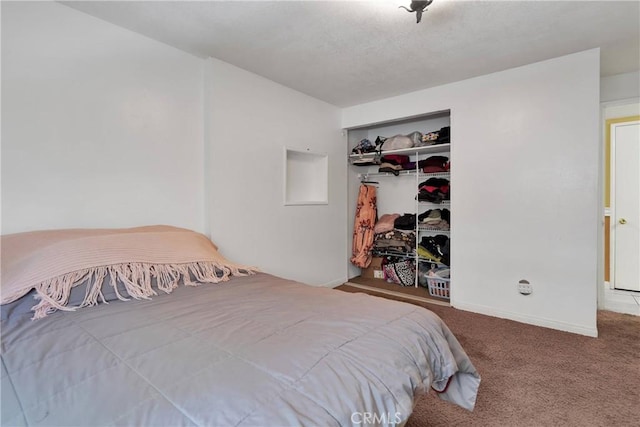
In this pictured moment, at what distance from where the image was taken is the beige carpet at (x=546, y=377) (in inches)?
60.2

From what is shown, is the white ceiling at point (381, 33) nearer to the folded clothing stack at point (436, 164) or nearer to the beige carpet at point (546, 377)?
the folded clothing stack at point (436, 164)

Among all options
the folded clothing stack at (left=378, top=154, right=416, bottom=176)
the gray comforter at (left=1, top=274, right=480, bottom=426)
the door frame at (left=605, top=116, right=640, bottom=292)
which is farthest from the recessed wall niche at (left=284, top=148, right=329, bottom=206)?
the door frame at (left=605, top=116, right=640, bottom=292)

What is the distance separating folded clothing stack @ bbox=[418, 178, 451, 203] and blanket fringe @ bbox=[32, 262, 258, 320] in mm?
2515

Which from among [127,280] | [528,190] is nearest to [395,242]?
[528,190]

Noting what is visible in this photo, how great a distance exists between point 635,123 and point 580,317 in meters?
2.73

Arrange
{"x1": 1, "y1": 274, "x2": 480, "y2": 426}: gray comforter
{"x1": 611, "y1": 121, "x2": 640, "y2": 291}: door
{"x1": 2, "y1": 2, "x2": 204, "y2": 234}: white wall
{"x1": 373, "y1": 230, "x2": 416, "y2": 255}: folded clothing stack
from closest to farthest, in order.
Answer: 1. {"x1": 1, "y1": 274, "x2": 480, "y2": 426}: gray comforter
2. {"x1": 2, "y1": 2, "x2": 204, "y2": 234}: white wall
3. {"x1": 611, "y1": 121, "x2": 640, "y2": 291}: door
4. {"x1": 373, "y1": 230, "x2": 416, "y2": 255}: folded clothing stack

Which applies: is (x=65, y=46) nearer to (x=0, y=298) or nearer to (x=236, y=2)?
(x=236, y=2)

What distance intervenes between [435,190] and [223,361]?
10.4 ft

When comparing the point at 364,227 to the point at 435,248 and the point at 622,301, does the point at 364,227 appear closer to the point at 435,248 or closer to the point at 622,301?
the point at 435,248

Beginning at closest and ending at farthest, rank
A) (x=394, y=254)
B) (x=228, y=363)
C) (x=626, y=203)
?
(x=228, y=363) < (x=626, y=203) < (x=394, y=254)

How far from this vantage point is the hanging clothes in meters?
4.09

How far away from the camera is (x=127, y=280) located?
1522 mm

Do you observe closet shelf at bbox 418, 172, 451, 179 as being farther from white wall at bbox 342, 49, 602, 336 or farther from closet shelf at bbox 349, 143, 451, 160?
white wall at bbox 342, 49, 602, 336

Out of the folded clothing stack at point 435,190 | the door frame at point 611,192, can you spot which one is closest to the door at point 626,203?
the door frame at point 611,192
